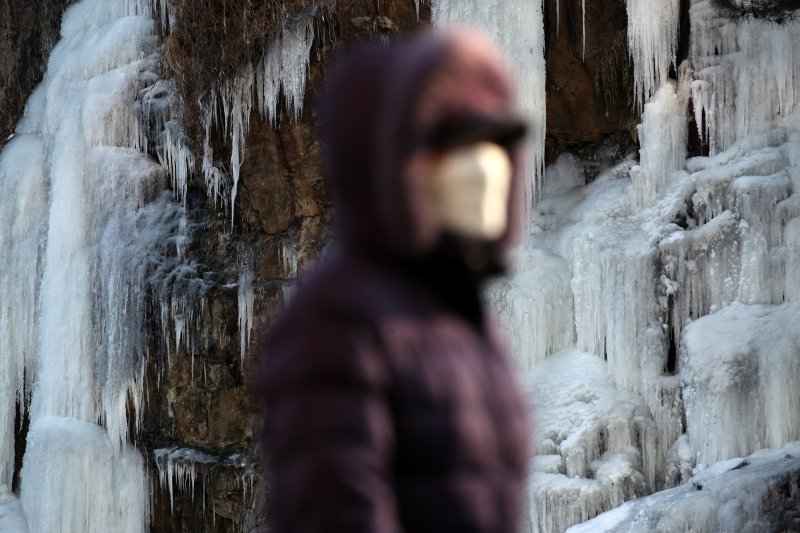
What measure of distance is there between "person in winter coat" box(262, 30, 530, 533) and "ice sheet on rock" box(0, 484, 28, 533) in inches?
466

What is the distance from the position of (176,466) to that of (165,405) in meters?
0.60

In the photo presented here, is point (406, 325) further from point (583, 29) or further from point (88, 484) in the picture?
point (88, 484)

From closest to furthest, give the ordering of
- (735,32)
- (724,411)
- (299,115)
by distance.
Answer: (724,411), (735,32), (299,115)

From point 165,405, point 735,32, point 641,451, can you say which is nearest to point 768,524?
point 641,451

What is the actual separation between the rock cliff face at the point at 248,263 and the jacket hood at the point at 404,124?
9996 mm

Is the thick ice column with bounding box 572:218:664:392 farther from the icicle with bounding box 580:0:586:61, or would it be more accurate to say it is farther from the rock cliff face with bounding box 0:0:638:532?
Answer: the icicle with bounding box 580:0:586:61

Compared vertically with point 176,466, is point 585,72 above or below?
above

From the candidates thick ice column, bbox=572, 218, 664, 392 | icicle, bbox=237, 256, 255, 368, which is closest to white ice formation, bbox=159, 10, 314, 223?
icicle, bbox=237, 256, 255, 368

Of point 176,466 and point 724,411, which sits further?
point 176,466

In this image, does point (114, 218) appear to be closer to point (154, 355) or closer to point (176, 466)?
point (154, 355)

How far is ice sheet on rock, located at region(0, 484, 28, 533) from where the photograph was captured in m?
12.5

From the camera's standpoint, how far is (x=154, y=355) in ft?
39.6

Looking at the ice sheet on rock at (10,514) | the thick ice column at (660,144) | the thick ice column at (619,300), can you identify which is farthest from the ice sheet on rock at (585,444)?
the ice sheet on rock at (10,514)

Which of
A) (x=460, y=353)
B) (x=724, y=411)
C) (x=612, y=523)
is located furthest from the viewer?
(x=724, y=411)
